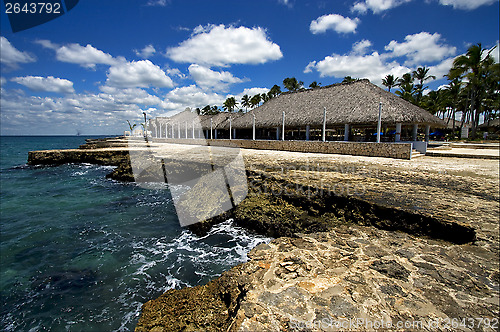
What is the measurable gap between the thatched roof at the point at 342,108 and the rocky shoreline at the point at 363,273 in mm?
10807

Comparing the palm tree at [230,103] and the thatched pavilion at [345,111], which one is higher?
the palm tree at [230,103]

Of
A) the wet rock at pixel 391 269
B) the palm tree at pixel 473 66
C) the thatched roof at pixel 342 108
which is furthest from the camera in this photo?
the palm tree at pixel 473 66

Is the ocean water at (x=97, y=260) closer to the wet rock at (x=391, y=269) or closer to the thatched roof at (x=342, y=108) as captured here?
the wet rock at (x=391, y=269)

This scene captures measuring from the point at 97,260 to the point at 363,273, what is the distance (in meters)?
5.10

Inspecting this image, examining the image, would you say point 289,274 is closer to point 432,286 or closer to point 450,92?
point 432,286

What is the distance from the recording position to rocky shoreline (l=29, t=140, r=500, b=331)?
192cm

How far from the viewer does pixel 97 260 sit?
178 inches

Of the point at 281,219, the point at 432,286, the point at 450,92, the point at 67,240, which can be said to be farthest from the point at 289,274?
the point at 450,92

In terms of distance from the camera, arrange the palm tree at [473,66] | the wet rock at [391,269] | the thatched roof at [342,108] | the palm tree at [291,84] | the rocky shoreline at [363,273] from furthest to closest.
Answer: the palm tree at [291,84] < the palm tree at [473,66] < the thatched roof at [342,108] < the wet rock at [391,269] < the rocky shoreline at [363,273]

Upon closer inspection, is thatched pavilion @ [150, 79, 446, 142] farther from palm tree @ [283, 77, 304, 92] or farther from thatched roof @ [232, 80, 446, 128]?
palm tree @ [283, 77, 304, 92]

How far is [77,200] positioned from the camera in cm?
909

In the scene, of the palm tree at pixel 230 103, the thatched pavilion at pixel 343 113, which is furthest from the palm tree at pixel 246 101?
the thatched pavilion at pixel 343 113

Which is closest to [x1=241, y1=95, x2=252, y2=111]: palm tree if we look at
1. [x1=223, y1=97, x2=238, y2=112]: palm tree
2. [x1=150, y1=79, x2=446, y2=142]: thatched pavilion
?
[x1=223, y1=97, x2=238, y2=112]: palm tree

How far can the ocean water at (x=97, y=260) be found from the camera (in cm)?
323
